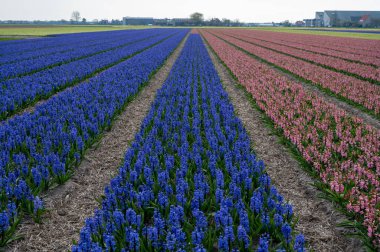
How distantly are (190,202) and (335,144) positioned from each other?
4800 mm

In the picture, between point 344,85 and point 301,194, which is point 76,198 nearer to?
point 301,194

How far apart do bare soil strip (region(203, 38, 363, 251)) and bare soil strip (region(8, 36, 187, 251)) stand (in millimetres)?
3829

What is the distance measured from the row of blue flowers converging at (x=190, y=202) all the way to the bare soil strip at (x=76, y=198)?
1.79 ft

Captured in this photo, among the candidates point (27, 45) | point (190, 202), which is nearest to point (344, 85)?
point (190, 202)

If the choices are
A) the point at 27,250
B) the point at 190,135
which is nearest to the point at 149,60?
the point at 190,135

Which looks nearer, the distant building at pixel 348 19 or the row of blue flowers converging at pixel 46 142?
the row of blue flowers converging at pixel 46 142

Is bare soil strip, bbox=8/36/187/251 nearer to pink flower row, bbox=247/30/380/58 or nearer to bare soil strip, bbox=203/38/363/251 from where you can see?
bare soil strip, bbox=203/38/363/251

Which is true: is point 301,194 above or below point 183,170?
below

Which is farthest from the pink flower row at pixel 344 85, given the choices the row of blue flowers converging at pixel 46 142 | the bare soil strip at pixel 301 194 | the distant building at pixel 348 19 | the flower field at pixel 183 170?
the distant building at pixel 348 19

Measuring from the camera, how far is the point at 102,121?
1062 cm

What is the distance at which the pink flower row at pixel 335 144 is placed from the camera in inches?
230

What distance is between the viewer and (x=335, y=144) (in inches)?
333

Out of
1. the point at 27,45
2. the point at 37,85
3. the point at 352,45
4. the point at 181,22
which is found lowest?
the point at 37,85

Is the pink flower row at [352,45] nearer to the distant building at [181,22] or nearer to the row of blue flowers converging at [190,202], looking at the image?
the row of blue flowers converging at [190,202]
